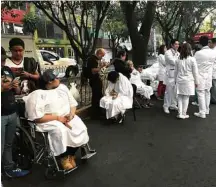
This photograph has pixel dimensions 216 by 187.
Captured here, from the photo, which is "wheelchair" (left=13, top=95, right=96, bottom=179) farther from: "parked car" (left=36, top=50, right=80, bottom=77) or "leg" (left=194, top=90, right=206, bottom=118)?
"parked car" (left=36, top=50, right=80, bottom=77)

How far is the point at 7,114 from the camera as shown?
10.7 ft

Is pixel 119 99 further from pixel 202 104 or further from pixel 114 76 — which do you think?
pixel 202 104

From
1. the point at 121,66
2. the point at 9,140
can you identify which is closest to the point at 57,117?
the point at 9,140

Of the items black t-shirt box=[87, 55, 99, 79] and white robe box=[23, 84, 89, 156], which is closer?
white robe box=[23, 84, 89, 156]

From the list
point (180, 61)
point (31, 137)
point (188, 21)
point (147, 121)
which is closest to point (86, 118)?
point (147, 121)

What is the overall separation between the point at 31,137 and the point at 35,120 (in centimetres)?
31

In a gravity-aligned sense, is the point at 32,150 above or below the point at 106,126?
above

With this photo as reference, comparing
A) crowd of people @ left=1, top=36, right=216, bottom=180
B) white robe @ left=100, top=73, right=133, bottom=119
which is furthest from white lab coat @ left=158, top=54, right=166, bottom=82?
white robe @ left=100, top=73, right=133, bottom=119

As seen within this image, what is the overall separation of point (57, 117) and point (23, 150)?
661 mm

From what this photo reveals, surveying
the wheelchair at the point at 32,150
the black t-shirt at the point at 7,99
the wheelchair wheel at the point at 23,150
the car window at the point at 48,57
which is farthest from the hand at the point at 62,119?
the car window at the point at 48,57

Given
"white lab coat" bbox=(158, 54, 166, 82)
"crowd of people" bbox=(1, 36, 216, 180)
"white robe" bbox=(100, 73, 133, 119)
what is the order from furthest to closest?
"white lab coat" bbox=(158, 54, 166, 82) < "white robe" bbox=(100, 73, 133, 119) < "crowd of people" bbox=(1, 36, 216, 180)

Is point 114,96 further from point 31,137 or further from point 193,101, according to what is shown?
point 193,101

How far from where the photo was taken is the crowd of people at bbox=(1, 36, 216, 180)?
11.2 ft

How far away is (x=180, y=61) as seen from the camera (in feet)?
20.0
